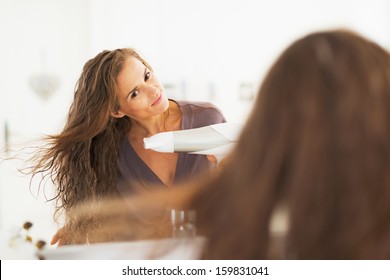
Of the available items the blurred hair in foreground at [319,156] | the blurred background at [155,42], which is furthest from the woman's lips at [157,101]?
the blurred background at [155,42]

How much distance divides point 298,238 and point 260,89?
16 centimetres

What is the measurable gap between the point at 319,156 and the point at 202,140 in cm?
51

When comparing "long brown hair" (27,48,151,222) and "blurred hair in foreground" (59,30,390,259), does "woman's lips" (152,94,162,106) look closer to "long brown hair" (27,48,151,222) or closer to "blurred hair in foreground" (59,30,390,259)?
"long brown hair" (27,48,151,222)

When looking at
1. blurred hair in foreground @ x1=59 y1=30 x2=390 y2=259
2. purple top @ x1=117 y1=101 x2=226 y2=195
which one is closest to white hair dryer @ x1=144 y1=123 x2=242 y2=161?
purple top @ x1=117 y1=101 x2=226 y2=195

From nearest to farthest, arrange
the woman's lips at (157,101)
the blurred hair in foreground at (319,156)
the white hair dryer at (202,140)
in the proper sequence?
1. the blurred hair in foreground at (319,156)
2. the white hair dryer at (202,140)
3. the woman's lips at (157,101)

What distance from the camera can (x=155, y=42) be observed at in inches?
74.0

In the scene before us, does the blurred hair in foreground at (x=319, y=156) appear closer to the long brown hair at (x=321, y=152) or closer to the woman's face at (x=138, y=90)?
the long brown hair at (x=321, y=152)

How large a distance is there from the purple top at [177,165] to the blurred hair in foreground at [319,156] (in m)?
0.56

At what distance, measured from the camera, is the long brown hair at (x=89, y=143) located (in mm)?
1051

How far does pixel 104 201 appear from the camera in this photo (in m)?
1.06

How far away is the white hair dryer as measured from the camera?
96cm

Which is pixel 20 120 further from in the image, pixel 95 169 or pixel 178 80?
pixel 95 169

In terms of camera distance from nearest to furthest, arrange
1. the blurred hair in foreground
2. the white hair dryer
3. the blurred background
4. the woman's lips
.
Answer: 1. the blurred hair in foreground
2. the white hair dryer
3. the woman's lips
4. the blurred background
